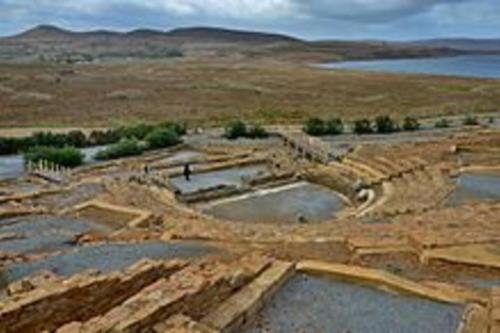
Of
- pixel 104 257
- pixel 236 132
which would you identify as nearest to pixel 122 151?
pixel 236 132

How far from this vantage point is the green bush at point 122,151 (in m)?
40.8

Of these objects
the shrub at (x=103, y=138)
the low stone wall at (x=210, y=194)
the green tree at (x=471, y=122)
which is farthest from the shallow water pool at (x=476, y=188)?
the green tree at (x=471, y=122)

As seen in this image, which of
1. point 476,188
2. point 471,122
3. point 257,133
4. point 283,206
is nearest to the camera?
point 476,188

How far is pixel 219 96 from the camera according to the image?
86812 mm

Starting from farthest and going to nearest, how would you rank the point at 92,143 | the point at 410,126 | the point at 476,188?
the point at 410,126
the point at 92,143
the point at 476,188

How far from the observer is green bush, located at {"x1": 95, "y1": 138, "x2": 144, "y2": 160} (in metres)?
40.8

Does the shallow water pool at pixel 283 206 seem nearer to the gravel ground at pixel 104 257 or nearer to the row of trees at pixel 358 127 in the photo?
the gravel ground at pixel 104 257

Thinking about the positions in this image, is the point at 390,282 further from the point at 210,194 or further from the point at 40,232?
the point at 210,194

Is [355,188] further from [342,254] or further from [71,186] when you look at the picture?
[342,254]

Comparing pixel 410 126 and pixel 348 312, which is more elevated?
pixel 348 312

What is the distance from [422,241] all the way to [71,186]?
60.2 ft

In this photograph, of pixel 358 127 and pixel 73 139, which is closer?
pixel 73 139

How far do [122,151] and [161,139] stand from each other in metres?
3.65

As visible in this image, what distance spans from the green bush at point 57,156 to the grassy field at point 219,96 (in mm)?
23134
